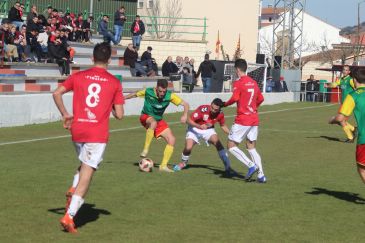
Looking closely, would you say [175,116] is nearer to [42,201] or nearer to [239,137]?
[239,137]

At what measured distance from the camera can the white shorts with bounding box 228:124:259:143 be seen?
44.8ft

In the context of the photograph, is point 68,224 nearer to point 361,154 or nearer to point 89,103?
point 89,103

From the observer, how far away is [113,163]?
16031mm

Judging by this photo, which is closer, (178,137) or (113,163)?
(113,163)

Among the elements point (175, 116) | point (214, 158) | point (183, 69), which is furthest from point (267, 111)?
point (214, 158)

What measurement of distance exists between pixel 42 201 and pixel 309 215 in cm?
343

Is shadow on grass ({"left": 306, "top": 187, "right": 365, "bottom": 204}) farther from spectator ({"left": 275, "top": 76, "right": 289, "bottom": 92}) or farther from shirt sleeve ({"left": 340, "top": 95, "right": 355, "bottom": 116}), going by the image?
spectator ({"left": 275, "top": 76, "right": 289, "bottom": 92})

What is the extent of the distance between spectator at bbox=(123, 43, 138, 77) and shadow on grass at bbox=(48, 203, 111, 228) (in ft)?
85.0

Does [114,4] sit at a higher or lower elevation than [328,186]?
higher

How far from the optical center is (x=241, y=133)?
1368 centimetres

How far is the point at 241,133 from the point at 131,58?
2353cm

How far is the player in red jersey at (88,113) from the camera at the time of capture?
29.5 ft

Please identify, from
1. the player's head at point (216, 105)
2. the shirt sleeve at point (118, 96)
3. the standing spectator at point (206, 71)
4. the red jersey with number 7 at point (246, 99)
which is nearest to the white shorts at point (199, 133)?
the player's head at point (216, 105)

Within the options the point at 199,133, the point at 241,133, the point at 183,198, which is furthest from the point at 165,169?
the point at 183,198
